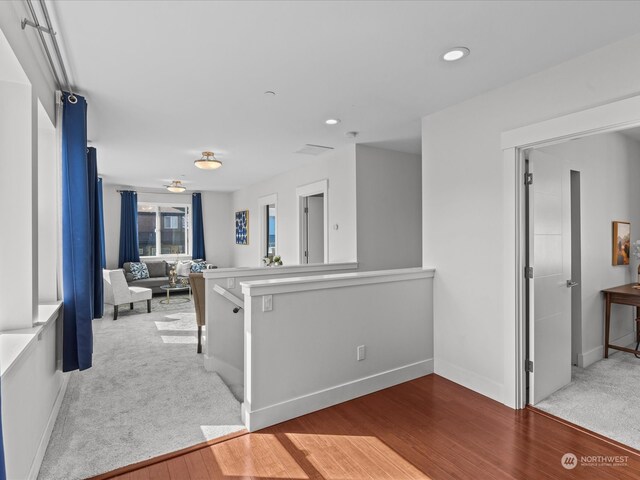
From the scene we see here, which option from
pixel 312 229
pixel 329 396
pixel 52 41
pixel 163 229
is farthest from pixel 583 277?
pixel 163 229

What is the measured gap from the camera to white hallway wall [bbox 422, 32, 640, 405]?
2.52 m

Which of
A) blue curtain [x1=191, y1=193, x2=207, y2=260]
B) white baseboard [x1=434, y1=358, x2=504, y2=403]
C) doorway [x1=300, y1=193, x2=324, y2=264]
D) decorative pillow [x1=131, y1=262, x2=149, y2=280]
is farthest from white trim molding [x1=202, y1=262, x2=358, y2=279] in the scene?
blue curtain [x1=191, y1=193, x2=207, y2=260]

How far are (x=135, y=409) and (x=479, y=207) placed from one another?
3.27 metres

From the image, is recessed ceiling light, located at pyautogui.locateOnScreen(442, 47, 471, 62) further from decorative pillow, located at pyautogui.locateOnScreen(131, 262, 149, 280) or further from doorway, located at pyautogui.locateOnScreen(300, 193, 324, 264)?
decorative pillow, located at pyautogui.locateOnScreen(131, 262, 149, 280)

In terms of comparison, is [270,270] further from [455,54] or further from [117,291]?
[117,291]

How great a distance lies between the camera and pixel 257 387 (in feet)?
8.39

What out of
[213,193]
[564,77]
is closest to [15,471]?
[564,77]

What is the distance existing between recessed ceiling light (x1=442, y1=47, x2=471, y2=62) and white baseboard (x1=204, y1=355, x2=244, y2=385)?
132 inches

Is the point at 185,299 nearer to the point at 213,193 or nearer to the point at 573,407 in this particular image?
the point at 213,193

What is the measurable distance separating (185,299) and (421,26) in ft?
23.3

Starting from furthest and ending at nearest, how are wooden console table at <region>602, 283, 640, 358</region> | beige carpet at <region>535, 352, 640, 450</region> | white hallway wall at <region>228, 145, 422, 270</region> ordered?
1. white hallway wall at <region>228, 145, 422, 270</region>
2. wooden console table at <region>602, 283, 640, 358</region>
3. beige carpet at <region>535, 352, 640, 450</region>

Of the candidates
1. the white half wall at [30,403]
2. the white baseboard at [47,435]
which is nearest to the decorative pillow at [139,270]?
the white baseboard at [47,435]

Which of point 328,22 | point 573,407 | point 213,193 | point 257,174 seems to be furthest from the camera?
point 213,193

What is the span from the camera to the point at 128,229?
27.4 feet
